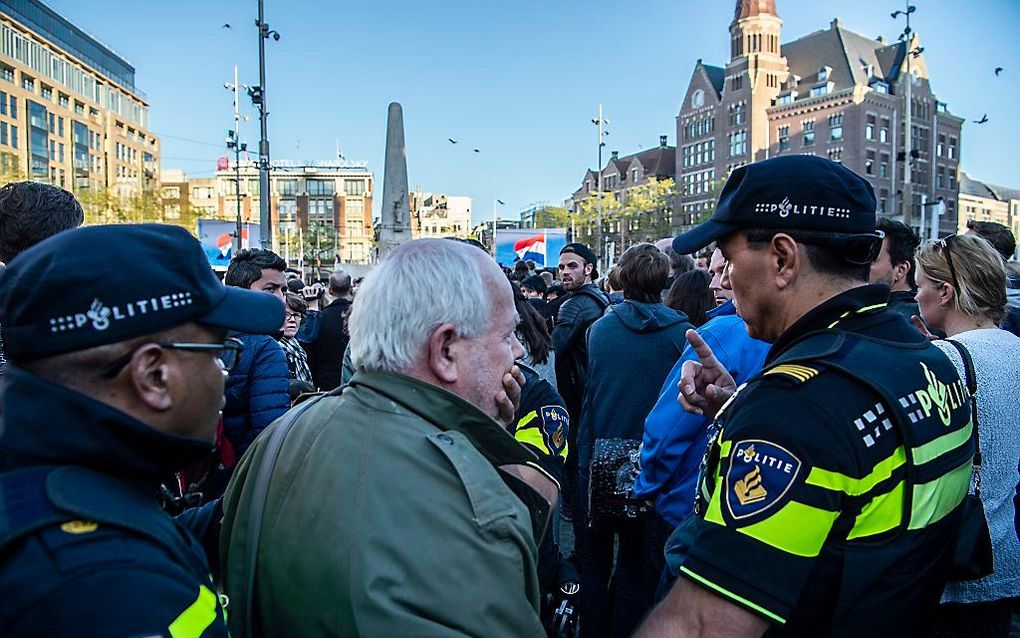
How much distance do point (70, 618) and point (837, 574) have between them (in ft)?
5.00

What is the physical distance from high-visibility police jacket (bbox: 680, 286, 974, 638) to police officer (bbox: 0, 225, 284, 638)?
42.5 inches

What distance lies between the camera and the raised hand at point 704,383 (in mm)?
2348

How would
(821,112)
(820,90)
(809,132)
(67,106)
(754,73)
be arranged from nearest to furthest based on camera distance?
(67,106) → (821,112) → (809,132) → (820,90) → (754,73)

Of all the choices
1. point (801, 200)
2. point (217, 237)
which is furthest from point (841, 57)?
point (801, 200)

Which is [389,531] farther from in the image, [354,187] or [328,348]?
[354,187]

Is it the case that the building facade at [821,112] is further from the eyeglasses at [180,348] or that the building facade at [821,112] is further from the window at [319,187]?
the eyeglasses at [180,348]

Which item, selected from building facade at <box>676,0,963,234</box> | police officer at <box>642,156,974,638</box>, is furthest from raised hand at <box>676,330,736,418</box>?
building facade at <box>676,0,963,234</box>

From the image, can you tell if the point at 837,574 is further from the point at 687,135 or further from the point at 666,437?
the point at 687,135

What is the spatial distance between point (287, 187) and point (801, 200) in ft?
371

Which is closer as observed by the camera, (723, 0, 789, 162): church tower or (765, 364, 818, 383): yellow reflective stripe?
(765, 364, 818, 383): yellow reflective stripe

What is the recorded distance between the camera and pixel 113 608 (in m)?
1.11

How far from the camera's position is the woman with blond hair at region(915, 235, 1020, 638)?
2643 millimetres

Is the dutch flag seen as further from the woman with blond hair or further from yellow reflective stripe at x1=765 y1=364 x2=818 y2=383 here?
yellow reflective stripe at x1=765 y1=364 x2=818 y2=383

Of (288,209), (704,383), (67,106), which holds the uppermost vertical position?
(67,106)
